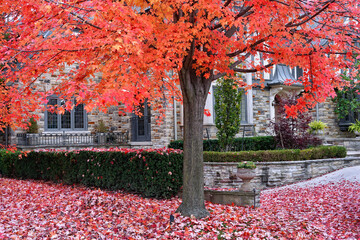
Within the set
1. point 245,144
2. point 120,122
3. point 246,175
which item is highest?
point 120,122

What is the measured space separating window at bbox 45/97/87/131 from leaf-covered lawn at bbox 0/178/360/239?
7.26 metres

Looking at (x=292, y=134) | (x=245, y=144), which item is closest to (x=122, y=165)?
(x=245, y=144)

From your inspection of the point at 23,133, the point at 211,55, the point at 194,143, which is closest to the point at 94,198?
the point at 194,143

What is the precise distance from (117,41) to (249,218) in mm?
3698

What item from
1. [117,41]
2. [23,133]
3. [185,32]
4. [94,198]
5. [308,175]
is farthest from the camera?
[23,133]

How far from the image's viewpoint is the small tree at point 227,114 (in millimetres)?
11363

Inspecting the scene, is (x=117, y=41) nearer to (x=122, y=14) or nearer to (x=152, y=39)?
(x=122, y=14)

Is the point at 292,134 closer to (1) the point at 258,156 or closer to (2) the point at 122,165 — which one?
(1) the point at 258,156

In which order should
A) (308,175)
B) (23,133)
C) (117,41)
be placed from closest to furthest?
(117,41) → (308,175) → (23,133)

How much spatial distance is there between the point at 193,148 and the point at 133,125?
32.7ft

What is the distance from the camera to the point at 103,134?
49.9 feet

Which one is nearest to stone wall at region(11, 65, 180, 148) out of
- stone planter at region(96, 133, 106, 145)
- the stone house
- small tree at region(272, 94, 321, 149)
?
the stone house

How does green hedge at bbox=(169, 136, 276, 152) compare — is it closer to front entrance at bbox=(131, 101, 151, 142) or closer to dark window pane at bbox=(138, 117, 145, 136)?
front entrance at bbox=(131, 101, 151, 142)

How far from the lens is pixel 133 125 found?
1537 centimetres
